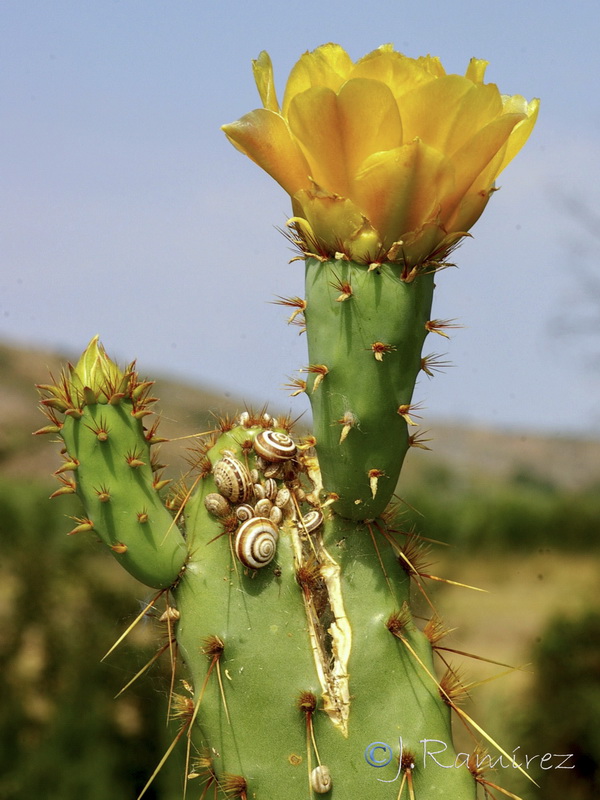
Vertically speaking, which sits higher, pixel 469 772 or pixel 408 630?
pixel 408 630

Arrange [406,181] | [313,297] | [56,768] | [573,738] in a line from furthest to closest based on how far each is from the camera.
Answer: [573,738], [56,768], [313,297], [406,181]

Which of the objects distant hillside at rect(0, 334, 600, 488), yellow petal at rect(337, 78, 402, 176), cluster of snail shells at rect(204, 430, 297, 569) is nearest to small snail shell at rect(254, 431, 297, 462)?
cluster of snail shells at rect(204, 430, 297, 569)

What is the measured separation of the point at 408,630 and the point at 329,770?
0.25 m

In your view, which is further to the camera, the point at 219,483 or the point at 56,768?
the point at 56,768

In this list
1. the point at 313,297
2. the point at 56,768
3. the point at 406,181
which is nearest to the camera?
the point at 406,181

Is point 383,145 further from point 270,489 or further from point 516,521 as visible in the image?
point 516,521

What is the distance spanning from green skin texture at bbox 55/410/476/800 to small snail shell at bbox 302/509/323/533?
0.04 m

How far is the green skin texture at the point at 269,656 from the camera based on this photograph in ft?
4.76

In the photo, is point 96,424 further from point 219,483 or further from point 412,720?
point 412,720

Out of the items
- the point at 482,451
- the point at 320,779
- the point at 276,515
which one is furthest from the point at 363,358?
the point at 482,451

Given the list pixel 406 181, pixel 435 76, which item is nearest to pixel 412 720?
pixel 406 181

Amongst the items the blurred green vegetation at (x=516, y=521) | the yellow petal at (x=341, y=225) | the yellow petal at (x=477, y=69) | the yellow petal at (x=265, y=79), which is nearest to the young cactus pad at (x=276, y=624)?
the yellow petal at (x=341, y=225)

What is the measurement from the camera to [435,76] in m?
1.35

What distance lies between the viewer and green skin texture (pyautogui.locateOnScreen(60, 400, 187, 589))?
144 cm
